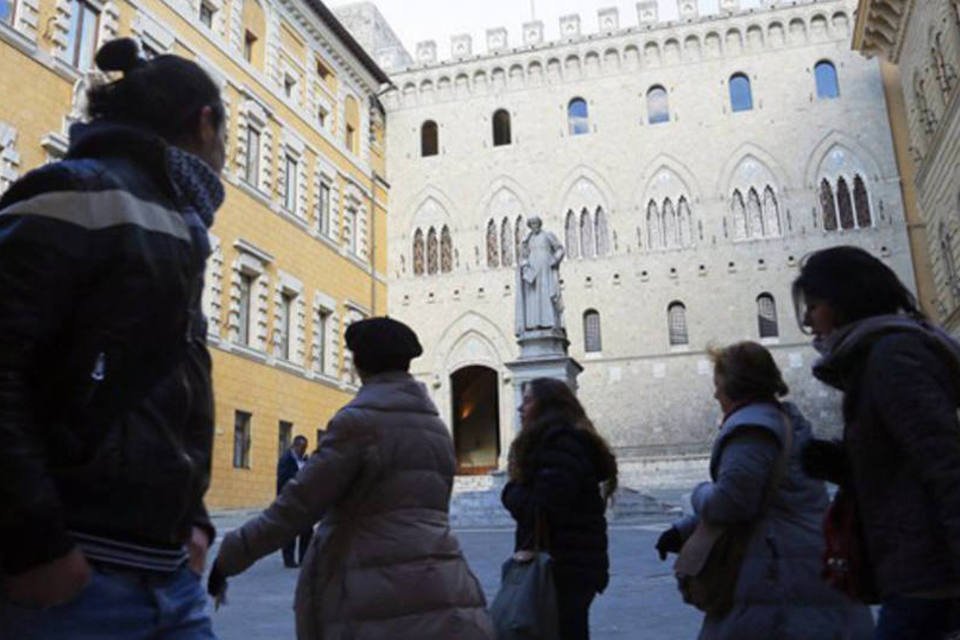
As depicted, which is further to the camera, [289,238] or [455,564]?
[289,238]

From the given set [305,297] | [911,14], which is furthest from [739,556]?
[305,297]

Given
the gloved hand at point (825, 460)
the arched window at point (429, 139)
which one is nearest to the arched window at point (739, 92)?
the arched window at point (429, 139)

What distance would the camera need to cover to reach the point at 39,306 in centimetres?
144

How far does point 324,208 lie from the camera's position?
26.4 m

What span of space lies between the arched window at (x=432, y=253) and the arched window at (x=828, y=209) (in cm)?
1278

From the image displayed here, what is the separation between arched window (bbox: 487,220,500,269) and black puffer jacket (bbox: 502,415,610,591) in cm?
2589

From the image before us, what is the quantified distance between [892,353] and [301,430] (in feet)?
72.2

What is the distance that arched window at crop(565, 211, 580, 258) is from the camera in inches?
1142

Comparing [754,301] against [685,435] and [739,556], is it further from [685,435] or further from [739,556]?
[739,556]

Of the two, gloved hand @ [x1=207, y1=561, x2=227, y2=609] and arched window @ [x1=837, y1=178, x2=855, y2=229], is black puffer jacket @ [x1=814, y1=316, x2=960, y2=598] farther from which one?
arched window @ [x1=837, y1=178, x2=855, y2=229]

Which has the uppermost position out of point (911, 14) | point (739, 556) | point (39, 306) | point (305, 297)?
point (911, 14)

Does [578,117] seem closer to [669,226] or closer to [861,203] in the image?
[669,226]

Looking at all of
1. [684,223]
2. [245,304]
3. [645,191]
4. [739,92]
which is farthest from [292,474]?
[739,92]

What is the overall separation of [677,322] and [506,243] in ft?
20.9
